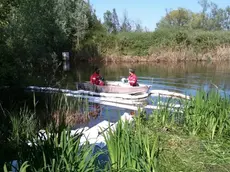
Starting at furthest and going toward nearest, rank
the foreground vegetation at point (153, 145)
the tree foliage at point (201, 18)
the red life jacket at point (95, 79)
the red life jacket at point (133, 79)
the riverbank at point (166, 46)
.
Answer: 1. the tree foliage at point (201, 18)
2. the riverbank at point (166, 46)
3. the red life jacket at point (95, 79)
4. the red life jacket at point (133, 79)
5. the foreground vegetation at point (153, 145)

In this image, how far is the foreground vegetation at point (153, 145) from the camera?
3.22 m

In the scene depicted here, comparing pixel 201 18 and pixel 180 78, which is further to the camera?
pixel 201 18

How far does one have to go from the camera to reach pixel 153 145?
3.60 meters

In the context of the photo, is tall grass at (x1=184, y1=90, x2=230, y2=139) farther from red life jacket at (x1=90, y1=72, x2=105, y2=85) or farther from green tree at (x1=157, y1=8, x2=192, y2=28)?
green tree at (x1=157, y1=8, x2=192, y2=28)

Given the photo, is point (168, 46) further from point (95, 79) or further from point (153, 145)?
point (153, 145)

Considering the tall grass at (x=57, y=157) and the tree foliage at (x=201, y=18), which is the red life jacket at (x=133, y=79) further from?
the tree foliage at (x=201, y=18)

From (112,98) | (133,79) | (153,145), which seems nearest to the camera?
(153,145)

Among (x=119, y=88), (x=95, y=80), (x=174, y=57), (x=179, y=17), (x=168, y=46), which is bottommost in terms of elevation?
(x=119, y=88)

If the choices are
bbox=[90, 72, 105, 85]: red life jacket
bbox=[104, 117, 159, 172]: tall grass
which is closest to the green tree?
bbox=[90, 72, 105, 85]: red life jacket

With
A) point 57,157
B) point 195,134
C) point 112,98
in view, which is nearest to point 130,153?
point 57,157

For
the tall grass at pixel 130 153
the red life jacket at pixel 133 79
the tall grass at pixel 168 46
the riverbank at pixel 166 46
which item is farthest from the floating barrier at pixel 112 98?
the tall grass at pixel 168 46

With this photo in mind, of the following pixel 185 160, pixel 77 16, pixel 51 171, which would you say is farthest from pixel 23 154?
pixel 77 16

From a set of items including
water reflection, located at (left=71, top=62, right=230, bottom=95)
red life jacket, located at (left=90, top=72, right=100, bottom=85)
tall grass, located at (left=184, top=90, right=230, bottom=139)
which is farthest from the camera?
water reflection, located at (left=71, top=62, right=230, bottom=95)

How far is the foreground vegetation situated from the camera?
3.22m
